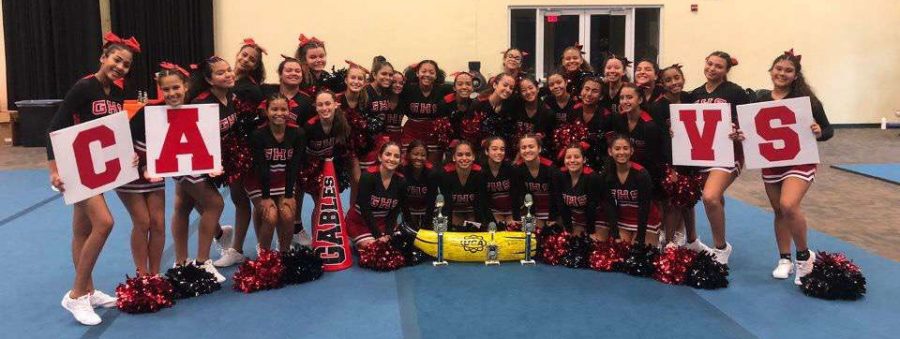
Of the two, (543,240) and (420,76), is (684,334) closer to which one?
(543,240)

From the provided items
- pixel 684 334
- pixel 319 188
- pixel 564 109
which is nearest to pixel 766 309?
pixel 684 334

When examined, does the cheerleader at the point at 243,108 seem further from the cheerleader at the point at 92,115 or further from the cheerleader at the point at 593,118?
the cheerleader at the point at 593,118

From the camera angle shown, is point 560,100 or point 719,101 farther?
point 560,100

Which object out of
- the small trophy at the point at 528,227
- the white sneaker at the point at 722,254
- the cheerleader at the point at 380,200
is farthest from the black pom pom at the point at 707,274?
the cheerleader at the point at 380,200

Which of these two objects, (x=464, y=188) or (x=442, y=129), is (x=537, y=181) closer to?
(x=464, y=188)

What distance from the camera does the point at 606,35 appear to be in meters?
12.3

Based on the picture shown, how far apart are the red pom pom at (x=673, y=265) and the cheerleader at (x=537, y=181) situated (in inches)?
35.2

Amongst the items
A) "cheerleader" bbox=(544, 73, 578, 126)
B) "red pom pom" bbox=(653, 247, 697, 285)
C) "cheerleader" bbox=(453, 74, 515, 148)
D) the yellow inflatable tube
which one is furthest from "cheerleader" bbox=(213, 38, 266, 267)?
"red pom pom" bbox=(653, 247, 697, 285)

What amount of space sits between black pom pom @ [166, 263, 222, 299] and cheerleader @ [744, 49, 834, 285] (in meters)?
3.47

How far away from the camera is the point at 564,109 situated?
525 cm

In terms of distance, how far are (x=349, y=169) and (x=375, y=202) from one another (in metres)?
0.55

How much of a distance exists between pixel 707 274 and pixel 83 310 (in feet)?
11.6

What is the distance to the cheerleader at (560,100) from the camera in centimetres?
518

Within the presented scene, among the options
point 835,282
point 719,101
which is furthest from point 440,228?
point 835,282
